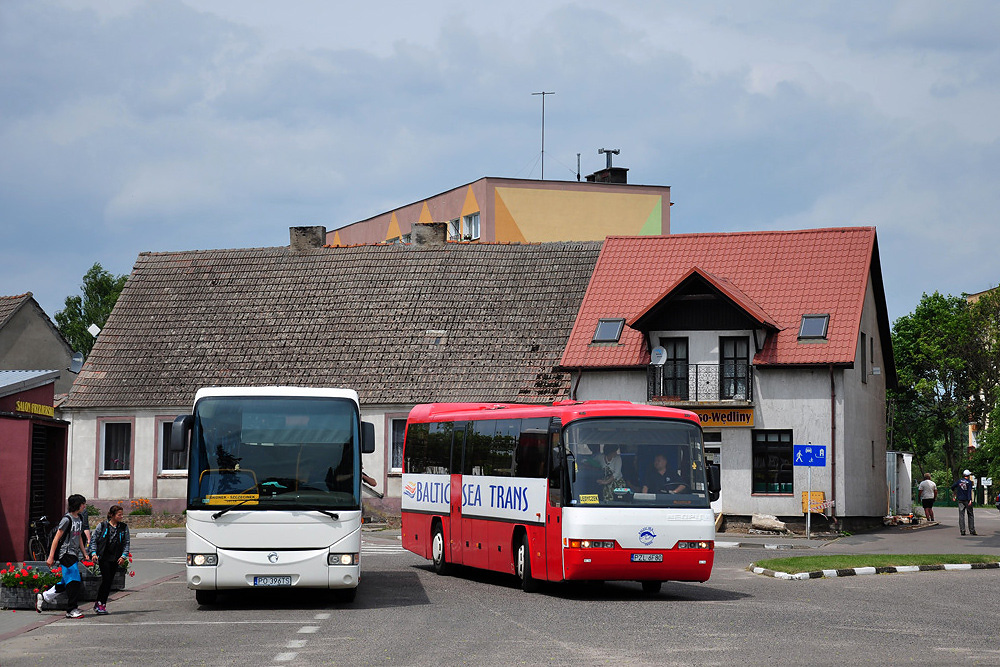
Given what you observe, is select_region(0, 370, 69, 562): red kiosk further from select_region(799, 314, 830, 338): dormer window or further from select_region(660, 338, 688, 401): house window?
select_region(799, 314, 830, 338): dormer window

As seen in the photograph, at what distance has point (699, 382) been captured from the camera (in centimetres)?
4131

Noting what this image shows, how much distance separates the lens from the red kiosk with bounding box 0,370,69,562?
984 inches

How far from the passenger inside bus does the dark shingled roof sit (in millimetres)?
23597

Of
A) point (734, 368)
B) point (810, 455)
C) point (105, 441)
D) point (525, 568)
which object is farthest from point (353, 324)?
point (525, 568)

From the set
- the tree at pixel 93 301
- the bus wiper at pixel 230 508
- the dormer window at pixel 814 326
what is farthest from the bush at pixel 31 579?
the tree at pixel 93 301

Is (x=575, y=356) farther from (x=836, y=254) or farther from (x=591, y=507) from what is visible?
(x=591, y=507)

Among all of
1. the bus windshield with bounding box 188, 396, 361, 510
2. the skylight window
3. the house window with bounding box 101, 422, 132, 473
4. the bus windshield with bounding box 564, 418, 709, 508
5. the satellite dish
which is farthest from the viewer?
the house window with bounding box 101, 422, 132, 473

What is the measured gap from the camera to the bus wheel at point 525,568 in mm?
21641

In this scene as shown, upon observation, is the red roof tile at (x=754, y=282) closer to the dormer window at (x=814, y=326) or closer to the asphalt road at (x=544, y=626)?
the dormer window at (x=814, y=326)

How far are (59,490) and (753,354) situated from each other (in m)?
21.3

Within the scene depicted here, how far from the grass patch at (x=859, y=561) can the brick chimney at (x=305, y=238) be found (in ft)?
94.2

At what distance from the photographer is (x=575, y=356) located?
4306cm

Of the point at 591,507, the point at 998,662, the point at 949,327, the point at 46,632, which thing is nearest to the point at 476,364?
the point at 591,507

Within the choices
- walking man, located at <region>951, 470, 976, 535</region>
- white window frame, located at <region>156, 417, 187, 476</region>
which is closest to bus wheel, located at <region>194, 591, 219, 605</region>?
walking man, located at <region>951, 470, 976, 535</region>
